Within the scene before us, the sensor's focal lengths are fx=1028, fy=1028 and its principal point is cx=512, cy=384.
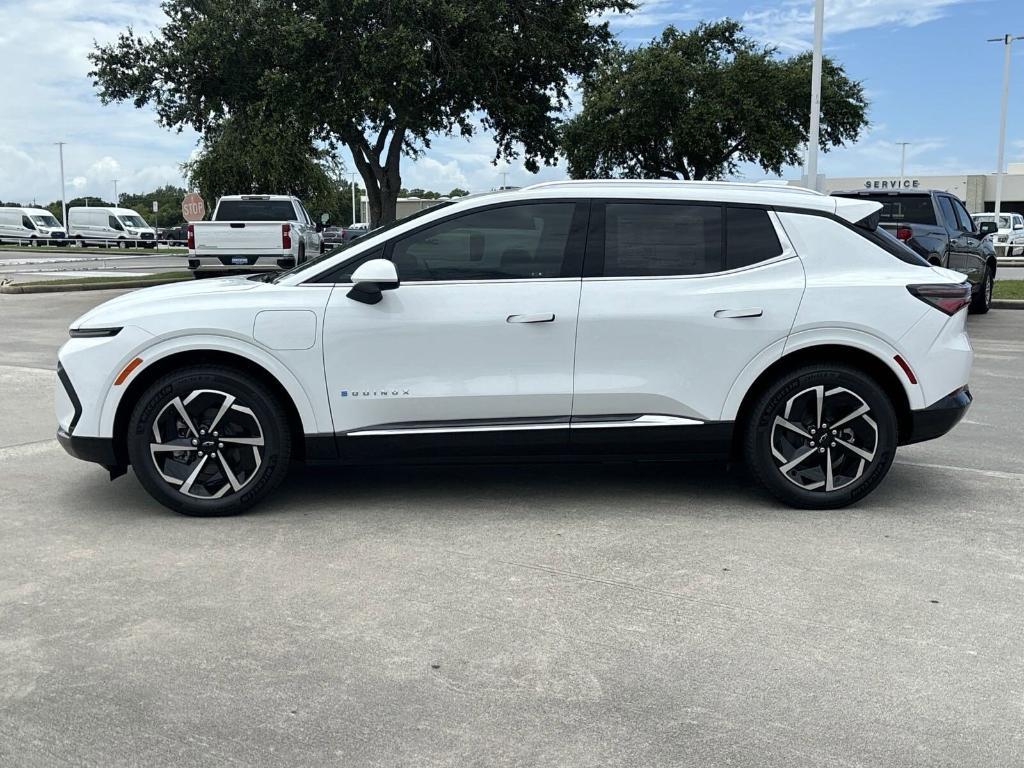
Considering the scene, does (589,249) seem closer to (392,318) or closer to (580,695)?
(392,318)

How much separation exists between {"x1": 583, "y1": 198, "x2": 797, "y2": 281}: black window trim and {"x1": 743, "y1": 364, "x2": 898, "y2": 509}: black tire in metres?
0.63

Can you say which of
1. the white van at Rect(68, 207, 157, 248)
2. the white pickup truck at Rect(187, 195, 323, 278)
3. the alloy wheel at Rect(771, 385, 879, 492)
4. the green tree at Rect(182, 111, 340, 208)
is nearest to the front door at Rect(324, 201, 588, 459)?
the alloy wheel at Rect(771, 385, 879, 492)

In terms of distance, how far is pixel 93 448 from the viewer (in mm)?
5223

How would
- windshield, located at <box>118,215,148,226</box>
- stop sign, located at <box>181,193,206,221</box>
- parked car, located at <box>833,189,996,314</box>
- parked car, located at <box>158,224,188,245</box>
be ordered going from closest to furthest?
1. parked car, located at <box>833,189,996,314</box>
2. stop sign, located at <box>181,193,206,221</box>
3. windshield, located at <box>118,215,148,226</box>
4. parked car, located at <box>158,224,188,245</box>

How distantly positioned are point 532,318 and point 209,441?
69.3 inches

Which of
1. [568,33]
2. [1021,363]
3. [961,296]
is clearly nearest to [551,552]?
[961,296]

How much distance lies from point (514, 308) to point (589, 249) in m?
0.52

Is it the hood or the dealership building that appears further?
the dealership building

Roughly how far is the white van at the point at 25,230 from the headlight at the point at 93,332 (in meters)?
57.4

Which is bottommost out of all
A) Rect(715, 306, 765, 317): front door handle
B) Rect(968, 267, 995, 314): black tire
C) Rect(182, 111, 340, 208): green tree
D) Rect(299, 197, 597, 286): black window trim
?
Rect(968, 267, 995, 314): black tire

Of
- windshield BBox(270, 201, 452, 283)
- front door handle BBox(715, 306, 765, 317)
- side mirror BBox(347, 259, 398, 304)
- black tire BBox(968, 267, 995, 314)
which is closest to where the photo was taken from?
side mirror BBox(347, 259, 398, 304)

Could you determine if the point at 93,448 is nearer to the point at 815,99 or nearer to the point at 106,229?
the point at 815,99

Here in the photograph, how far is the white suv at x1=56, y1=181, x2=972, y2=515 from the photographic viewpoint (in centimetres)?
519

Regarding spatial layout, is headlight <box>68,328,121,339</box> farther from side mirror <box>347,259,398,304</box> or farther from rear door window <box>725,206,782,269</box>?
rear door window <box>725,206,782,269</box>
